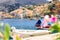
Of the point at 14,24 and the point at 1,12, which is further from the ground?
the point at 1,12

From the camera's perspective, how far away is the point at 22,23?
90.1 inches

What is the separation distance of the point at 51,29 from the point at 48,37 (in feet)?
0.31

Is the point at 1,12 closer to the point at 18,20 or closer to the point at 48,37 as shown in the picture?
the point at 18,20

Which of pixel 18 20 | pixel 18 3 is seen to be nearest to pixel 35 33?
pixel 18 20

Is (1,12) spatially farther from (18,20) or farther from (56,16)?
(56,16)

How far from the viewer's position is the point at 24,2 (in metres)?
2.32

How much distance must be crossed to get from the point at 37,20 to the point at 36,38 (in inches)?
7.9

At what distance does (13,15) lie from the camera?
2.30m

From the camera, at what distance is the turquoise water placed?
7.44 feet

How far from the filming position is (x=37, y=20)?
229 cm

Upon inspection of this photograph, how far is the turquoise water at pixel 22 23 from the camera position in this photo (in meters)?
2.27

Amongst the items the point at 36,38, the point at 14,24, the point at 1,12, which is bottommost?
the point at 36,38

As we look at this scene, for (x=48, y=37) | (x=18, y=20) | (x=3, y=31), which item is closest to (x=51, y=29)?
(x=48, y=37)

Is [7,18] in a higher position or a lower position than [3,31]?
higher
